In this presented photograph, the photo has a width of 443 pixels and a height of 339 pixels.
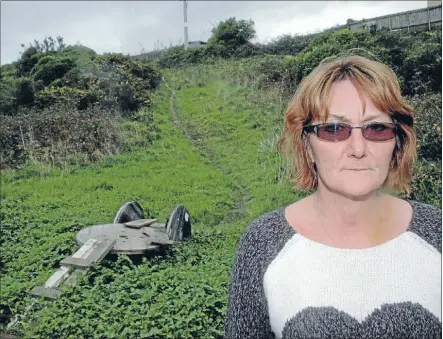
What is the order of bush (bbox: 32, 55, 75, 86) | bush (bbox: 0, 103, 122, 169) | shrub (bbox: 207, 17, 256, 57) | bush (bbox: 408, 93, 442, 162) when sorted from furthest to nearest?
bush (bbox: 408, 93, 442, 162) < bush (bbox: 0, 103, 122, 169) < bush (bbox: 32, 55, 75, 86) < shrub (bbox: 207, 17, 256, 57)

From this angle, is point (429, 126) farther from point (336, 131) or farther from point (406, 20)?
point (336, 131)

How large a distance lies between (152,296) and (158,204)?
706 millimetres

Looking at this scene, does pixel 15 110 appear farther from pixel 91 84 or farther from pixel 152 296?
pixel 152 296

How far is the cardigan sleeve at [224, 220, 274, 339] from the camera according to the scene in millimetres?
1387

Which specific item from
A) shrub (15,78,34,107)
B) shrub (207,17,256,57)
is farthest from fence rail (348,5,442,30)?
shrub (15,78,34,107)

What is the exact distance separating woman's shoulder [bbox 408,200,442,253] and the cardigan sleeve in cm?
38

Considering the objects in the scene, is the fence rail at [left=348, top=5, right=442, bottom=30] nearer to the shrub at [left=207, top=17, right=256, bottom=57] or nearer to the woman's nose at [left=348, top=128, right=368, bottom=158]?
the shrub at [left=207, top=17, right=256, bottom=57]

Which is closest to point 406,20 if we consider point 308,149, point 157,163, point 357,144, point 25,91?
point 157,163

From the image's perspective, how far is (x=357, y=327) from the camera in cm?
131

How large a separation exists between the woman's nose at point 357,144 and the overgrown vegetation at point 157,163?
192 centimetres

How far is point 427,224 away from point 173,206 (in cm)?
246

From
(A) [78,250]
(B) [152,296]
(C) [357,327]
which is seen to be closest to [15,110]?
(A) [78,250]

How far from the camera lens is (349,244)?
1.36 m

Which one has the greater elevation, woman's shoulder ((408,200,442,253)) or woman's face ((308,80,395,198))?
woman's face ((308,80,395,198))
